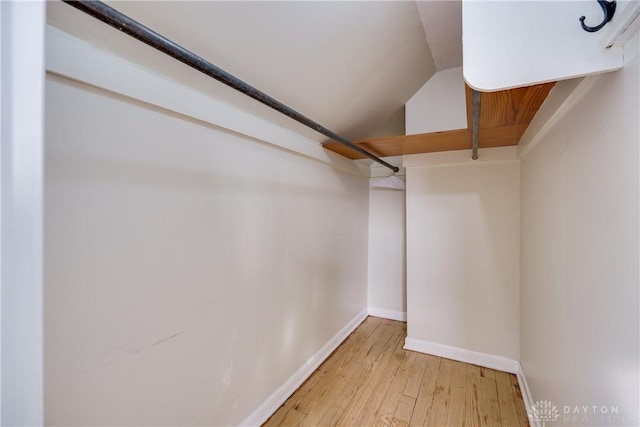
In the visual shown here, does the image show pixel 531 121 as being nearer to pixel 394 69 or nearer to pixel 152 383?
pixel 394 69

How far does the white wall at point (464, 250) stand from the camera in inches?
86.4

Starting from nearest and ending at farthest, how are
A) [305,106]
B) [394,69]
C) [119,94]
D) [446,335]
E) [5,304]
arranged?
[5,304] → [119,94] → [305,106] → [394,69] → [446,335]

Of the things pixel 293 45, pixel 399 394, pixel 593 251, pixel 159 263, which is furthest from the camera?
pixel 399 394

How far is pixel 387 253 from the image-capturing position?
3242mm

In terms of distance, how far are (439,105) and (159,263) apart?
249cm

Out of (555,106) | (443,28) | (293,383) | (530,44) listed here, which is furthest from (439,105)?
(293,383)

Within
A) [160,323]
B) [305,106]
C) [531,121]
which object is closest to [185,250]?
[160,323]

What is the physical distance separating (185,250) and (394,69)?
72.1 inches

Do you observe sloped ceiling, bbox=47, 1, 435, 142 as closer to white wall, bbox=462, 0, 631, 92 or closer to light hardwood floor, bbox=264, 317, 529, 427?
white wall, bbox=462, 0, 631, 92

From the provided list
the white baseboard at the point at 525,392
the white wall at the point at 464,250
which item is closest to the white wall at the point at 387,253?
the white wall at the point at 464,250

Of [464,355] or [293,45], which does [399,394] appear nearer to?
[464,355]

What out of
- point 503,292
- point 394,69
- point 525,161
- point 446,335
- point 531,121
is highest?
point 394,69

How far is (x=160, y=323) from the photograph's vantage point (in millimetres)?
1045

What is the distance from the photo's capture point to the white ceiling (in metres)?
1.50
